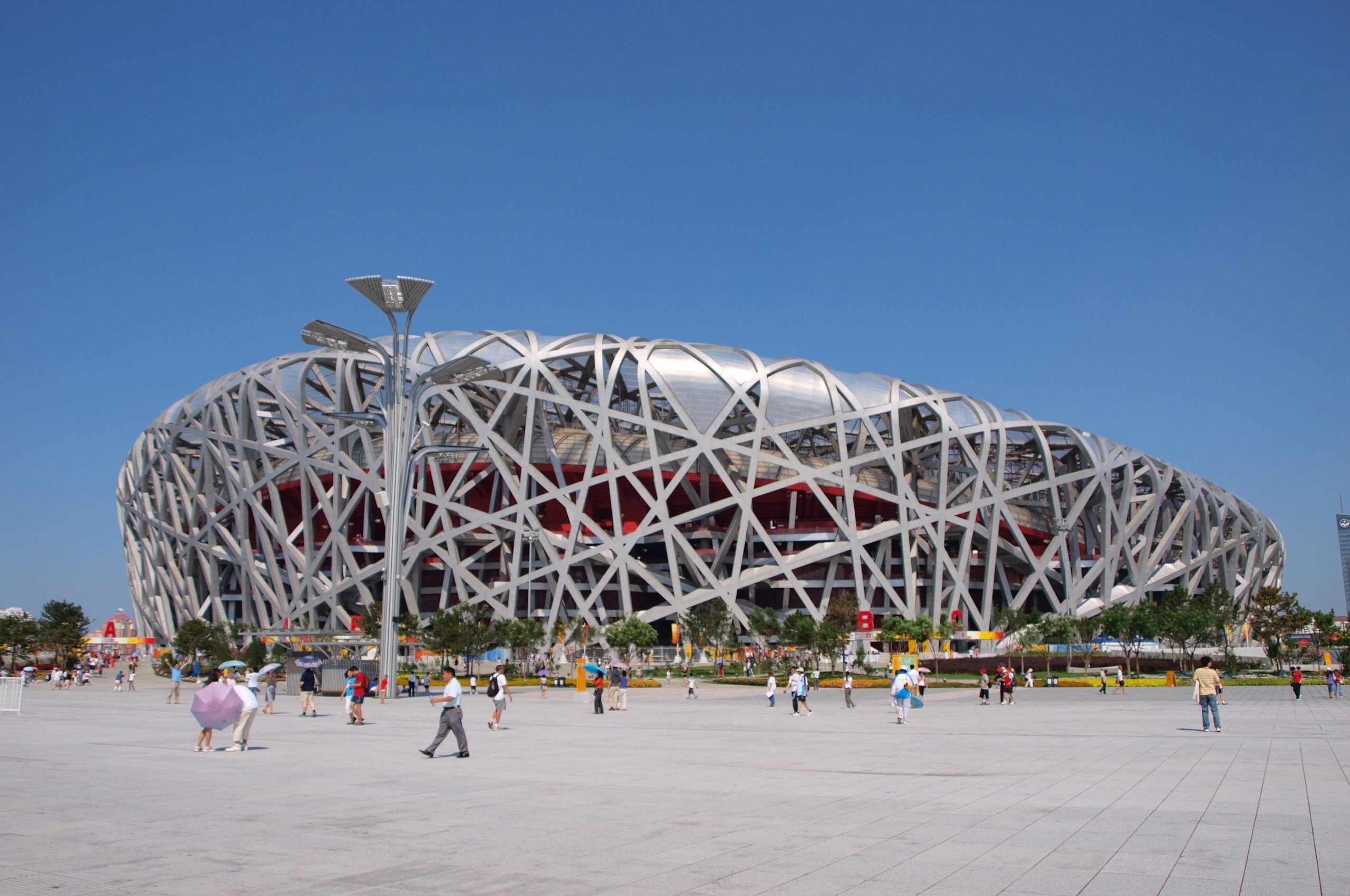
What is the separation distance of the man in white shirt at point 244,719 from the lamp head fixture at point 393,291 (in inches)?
816

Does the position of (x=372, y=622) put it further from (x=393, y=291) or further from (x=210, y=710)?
(x=210, y=710)

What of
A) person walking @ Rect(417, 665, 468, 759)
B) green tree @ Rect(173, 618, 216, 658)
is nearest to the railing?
person walking @ Rect(417, 665, 468, 759)

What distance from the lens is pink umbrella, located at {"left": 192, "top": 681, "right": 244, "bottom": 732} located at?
642 inches

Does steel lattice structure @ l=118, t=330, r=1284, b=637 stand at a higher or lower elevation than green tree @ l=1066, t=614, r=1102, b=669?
higher

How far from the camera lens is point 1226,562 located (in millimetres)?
82812

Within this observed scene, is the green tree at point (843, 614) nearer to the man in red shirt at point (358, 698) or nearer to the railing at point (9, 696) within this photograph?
the man in red shirt at point (358, 698)

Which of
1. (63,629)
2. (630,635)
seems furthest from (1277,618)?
(63,629)

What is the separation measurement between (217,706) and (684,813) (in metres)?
9.72

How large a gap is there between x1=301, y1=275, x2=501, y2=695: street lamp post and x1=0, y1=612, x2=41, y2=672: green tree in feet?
132

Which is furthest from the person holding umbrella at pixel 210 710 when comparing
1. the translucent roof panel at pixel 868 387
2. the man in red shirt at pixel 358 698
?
the translucent roof panel at pixel 868 387

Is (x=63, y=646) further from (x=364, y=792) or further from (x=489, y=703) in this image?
(x=364, y=792)

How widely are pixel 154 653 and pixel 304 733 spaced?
62.8 metres

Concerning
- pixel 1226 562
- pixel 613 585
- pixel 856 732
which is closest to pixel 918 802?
pixel 856 732

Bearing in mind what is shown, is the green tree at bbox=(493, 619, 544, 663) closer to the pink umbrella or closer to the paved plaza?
the paved plaza
